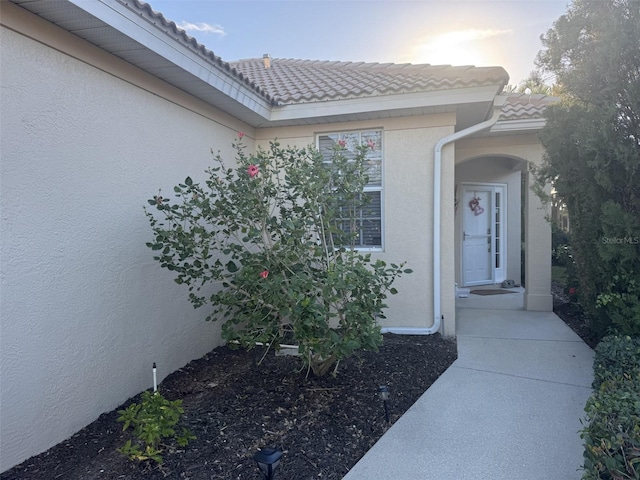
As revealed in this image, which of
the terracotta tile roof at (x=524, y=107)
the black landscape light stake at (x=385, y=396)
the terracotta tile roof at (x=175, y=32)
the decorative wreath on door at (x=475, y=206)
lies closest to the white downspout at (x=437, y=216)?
the terracotta tile roof at (x=524, y=107)

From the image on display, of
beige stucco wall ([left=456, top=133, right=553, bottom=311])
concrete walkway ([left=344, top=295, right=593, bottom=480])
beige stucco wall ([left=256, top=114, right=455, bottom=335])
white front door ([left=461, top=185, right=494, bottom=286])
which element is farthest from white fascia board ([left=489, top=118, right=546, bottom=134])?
concrete walkway ([left=344, top=295, right=593, bottom=480])

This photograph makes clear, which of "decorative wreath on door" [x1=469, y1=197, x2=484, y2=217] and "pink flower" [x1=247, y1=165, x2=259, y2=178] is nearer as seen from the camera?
"pink flower" [x1=247, y1=165, x2=259, y2=178]

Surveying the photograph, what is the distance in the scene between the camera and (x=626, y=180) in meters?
4.48

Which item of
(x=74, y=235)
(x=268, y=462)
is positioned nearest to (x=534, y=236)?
(x=268, y=462)

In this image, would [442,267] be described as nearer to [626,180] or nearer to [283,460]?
[626,180]

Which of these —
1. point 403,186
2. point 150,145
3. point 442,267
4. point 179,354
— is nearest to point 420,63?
point 403,186

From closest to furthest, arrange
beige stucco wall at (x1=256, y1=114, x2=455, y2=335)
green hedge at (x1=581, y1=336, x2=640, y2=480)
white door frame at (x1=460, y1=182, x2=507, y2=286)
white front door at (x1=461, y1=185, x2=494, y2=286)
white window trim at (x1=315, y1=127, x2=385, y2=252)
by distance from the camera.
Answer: green hedge at (x1=581, y1=336, x2=640, y2=480) < beige stucco wall at (x1=256, y1=114, x2=455, y2=335) < white window trim at (x1=315, y1=127, x2=385, y2=252) < white front door at (x1=461, y1=185, x2=494, y2=286) < white door frame at (x1=460, y1=182, x2=507, y2=286)

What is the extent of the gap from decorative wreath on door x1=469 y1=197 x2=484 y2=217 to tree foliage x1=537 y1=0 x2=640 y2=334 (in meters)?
4.73

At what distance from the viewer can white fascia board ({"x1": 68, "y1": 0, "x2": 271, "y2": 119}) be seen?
10.8 feet

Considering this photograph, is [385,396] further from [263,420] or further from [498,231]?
[498,231]

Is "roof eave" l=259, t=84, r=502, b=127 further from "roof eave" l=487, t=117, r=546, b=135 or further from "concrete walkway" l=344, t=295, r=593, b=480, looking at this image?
"concrete walkway" l=344, t=295, r=593, b=480

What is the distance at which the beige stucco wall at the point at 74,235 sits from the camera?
2959 millimetres

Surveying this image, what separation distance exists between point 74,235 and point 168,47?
1.99 meters

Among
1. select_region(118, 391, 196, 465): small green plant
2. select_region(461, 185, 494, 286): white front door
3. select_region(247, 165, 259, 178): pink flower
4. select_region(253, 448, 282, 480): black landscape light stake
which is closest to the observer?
select_region(253, 448, 282, 480): black landscape light stake
